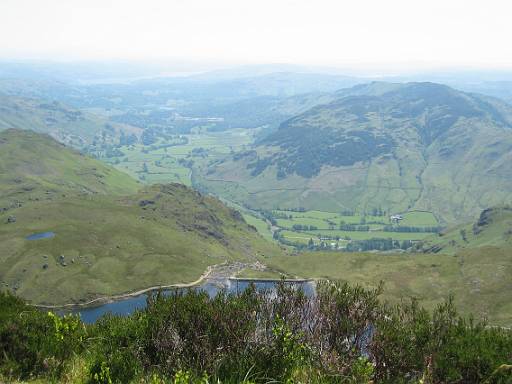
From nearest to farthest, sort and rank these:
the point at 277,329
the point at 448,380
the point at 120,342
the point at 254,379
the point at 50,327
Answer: the point at 254,379
the point at 448,380
the point at 277,329
the point at 120,342
the point at 50,327

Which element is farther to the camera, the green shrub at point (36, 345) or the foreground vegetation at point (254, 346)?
the green shrub at point (36, 345)

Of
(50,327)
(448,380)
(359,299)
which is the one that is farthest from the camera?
(359,299)

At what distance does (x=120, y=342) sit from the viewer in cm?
2206

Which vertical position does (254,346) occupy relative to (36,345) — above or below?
above

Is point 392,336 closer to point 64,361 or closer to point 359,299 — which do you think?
point 359,299

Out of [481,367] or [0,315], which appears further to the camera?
[0,315]

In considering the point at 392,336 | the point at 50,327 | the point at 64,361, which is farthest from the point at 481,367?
the point at 50,327

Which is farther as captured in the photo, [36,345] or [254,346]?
[36,345]

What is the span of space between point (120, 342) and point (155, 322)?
6.22ft

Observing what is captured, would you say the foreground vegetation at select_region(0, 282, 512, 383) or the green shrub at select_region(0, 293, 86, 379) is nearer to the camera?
the foreground vegetation at select_region(0, 282, 512, 383)

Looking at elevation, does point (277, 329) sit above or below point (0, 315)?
above

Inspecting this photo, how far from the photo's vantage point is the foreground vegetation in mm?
19062

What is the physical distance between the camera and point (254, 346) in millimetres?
20281

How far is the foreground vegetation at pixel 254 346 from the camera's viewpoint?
1906 centimetres
